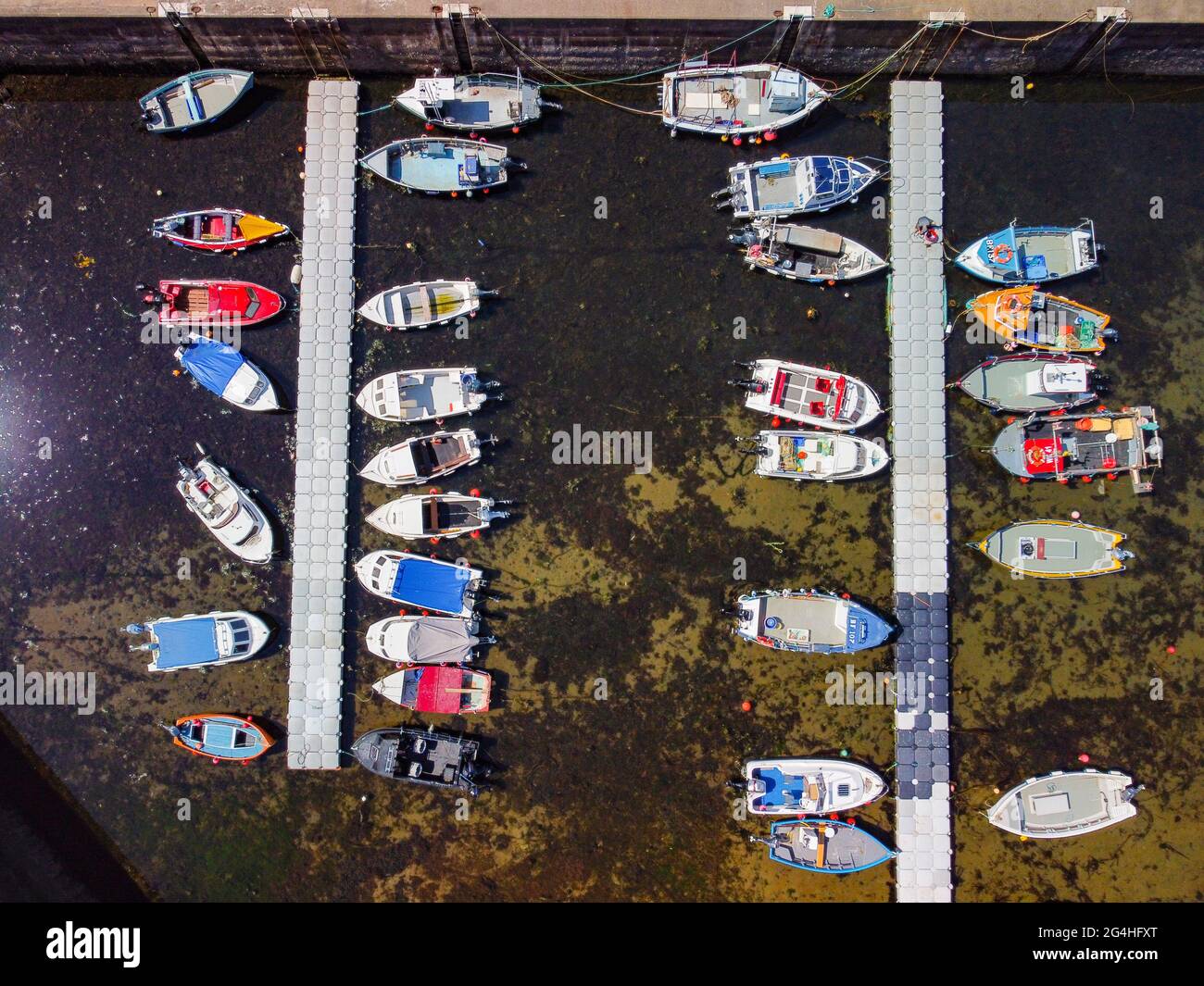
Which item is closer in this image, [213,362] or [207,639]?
[207,639]

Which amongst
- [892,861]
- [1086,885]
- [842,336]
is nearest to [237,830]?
[892,861]

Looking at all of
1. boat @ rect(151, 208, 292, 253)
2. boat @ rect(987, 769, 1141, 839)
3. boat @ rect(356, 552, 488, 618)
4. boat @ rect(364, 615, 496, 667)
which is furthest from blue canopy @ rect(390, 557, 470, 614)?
boat @ rect(987, 769, 1141, 839)

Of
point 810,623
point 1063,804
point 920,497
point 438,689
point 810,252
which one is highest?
point 810,252

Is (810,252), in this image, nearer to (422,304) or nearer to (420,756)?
(422,304)

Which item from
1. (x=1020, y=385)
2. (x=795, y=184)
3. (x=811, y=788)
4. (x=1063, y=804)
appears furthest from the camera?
(x=795, y=184)

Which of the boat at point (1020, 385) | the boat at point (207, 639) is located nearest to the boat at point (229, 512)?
the boat at point (207, 639)

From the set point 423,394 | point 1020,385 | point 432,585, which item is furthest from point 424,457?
point 1020,385

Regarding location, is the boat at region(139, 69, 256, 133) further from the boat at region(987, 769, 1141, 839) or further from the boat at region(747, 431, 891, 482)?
the boat at region(987, 769, 1141, 839)

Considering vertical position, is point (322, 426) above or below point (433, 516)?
above
